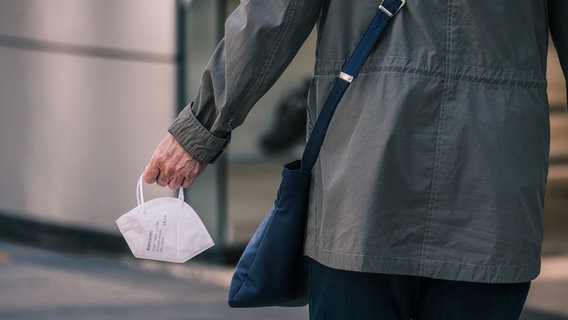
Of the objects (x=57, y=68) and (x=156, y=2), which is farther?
(x=57, y=68)

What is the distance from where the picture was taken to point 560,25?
2051mm

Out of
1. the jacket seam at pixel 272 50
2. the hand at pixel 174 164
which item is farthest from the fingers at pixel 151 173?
the jacket seam at pixel 272 50

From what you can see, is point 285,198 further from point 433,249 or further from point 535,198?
point 535,198

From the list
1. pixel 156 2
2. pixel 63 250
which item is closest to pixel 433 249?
pixel 156 2

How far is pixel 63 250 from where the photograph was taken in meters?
7.79

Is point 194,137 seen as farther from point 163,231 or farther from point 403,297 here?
point 403,297

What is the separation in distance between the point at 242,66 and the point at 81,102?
5.89 metres

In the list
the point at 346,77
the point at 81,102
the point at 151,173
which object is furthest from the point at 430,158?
the point at 81,102

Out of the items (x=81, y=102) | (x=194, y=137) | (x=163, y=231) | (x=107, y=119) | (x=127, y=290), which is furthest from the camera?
(x=81, y=102)

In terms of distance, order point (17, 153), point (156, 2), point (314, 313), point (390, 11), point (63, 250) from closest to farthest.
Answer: point (390, 11) → point (314, 313) → point (156, 2) → point (63, 250) → point (17, 153)

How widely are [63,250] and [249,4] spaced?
6.07m

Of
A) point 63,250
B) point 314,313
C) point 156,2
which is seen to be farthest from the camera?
point 63,250

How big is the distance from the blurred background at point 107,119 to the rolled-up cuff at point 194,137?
3.92m

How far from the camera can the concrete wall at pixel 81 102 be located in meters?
7.19
